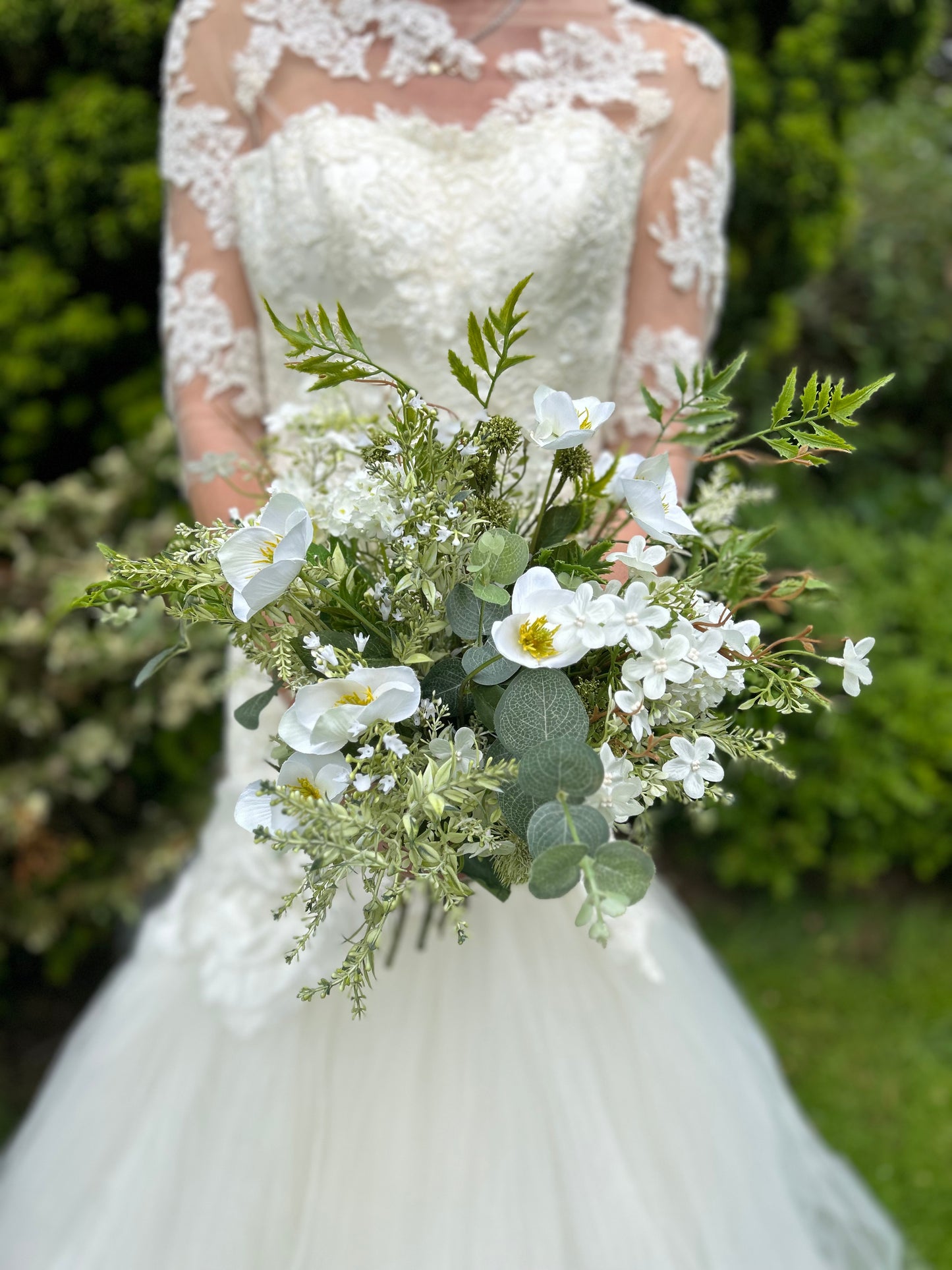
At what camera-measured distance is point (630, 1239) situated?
1539 mm

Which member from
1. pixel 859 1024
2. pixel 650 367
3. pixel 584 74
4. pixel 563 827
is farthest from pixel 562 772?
pixel 859 1024

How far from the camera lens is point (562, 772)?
0.78 m

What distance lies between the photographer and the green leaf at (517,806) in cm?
83

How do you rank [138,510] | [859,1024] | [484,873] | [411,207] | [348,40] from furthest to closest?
[859,1024]
[138,510]
[348,40]
[411,207]
[484,873]

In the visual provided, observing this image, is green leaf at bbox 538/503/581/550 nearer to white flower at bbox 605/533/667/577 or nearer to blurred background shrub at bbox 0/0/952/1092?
→ white flower at bbox 605/533/667/577

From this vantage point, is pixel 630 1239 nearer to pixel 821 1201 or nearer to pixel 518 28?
pixel 821 1201

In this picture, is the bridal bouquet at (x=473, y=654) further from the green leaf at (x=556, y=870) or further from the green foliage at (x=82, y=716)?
the green foliage at (x=82, y=716)

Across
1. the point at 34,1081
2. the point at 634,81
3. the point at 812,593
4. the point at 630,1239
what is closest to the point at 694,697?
the point at 812,593

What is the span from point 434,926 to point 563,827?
94cm

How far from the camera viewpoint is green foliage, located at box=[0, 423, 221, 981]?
7.75 ft

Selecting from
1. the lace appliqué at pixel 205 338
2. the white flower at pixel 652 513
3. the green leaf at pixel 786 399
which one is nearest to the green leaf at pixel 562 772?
the white flower at pixel 652 513

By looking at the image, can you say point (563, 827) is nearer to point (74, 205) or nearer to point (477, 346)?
point (477, 346)

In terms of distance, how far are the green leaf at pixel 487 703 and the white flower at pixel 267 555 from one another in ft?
0.65

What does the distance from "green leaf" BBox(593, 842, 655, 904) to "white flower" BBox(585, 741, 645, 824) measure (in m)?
0.08
